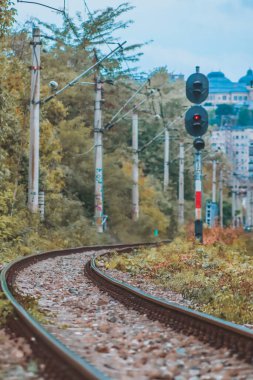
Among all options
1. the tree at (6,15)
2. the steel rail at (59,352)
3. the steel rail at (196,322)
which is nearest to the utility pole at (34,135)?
the tree at (6,15)

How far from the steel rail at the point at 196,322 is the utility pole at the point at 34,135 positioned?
20.3 metres

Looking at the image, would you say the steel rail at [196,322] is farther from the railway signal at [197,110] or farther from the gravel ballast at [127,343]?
the railway signal at [197,110]

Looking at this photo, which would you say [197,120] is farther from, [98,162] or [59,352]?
[59,352]

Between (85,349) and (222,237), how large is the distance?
23.8m

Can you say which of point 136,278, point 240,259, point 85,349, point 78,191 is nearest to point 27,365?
point 85,349

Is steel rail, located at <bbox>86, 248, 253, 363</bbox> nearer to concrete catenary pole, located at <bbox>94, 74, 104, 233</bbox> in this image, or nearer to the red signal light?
the red signal light

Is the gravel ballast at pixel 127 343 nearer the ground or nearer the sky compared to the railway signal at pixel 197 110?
nearer the ground

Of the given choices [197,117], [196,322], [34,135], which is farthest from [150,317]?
[34,135]

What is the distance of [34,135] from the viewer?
3325cm

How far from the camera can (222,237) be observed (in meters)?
31.6

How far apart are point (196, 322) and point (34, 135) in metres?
24.4

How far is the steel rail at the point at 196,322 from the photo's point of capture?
821 cm

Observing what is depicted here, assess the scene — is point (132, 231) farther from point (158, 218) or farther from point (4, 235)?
point (4, 235)

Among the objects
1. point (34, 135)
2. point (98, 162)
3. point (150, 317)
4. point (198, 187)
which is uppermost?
point (34, 135)
